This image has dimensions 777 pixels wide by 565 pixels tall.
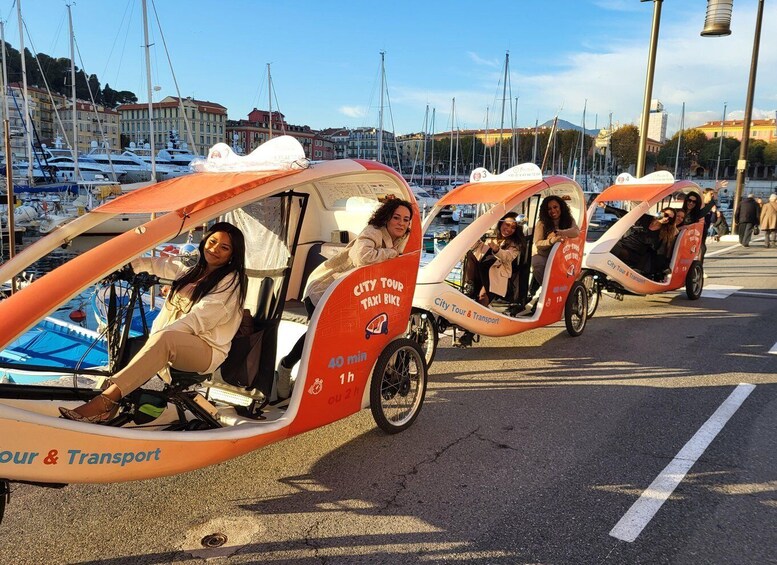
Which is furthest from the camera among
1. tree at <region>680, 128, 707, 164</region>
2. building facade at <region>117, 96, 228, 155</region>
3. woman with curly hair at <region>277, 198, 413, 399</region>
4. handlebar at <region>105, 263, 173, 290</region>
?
tree at <region>680, 128, 707, 164</region>

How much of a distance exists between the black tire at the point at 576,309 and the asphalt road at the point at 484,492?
149 centimetres

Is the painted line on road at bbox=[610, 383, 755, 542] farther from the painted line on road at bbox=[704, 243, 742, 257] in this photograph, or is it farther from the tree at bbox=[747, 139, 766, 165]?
the tree at bbox=[747, 139, 766, 165]

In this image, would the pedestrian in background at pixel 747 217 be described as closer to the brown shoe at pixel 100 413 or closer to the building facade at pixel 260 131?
the brown shoe at pixel 100 413

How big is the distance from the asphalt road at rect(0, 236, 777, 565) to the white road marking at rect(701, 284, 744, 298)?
4937 millimetres

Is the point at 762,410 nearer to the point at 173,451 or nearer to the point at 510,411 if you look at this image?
the point at 510,411

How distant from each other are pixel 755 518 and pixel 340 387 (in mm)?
2473

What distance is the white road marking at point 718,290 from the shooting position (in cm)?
1041

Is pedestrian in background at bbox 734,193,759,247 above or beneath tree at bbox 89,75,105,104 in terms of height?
beneath

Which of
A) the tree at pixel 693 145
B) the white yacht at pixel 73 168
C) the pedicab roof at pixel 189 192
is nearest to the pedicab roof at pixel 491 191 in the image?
the pedicab roof at pixel 189 192

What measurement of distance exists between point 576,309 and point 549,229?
42.1 inches

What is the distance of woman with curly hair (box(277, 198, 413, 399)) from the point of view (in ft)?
13.8

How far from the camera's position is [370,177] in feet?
14.8

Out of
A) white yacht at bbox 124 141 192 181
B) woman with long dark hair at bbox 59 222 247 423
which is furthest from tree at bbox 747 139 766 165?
woman with long dark hair at bbox 59 222 247 423

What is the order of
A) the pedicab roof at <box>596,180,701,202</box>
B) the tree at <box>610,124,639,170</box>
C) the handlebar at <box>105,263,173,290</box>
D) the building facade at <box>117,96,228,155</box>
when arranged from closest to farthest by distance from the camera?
the handlebar at <box>105,263,173,290</box>
the pedicab roof at <box>596,180,701,202</box>
the tree at <box>610,124,639,170</box>
the building facade at <box>117,96,228,155</box>
